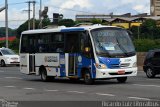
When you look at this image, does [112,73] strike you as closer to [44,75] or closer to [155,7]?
[44,75]

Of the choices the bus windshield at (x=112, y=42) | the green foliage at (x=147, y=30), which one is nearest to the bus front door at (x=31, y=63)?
the bus windshield at (x=112, y=42)

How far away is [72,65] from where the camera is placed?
24172 millimetres

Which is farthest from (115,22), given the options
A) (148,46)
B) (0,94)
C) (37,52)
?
(0,94)

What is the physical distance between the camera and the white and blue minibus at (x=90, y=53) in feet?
74.2

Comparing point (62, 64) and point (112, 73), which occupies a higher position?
point (62, 64)

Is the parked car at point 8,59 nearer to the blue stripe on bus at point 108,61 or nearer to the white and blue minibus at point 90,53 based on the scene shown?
the white and blue minibus at point 90,53

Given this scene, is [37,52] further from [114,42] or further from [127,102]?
[127,102]

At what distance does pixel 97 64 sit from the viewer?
22516 millimetres

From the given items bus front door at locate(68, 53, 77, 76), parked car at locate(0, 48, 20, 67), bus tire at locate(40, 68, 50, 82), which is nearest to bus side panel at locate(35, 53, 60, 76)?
bus tire at locate(40, 68, 50, 82)

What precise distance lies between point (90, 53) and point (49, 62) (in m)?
3.96

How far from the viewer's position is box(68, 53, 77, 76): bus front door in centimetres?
2395

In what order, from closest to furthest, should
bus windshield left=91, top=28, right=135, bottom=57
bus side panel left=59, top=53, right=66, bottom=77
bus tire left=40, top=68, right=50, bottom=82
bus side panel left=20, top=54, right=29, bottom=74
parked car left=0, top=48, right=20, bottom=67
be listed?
bus windshield left=91, top=28, right=135, bottom=57 → bus side panel left=59, top=53, right=66, bottom=77 → bus tire left=40, top=68, right=50, bottom=82 → bus side panel left=20, top=54, right=29, bottom=74 → parked car left=0, top=48, right=20, bottom=67

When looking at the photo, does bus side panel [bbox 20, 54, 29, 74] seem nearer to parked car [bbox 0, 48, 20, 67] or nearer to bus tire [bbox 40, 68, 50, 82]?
bus tire [bbox 40, 68, 50, 82]

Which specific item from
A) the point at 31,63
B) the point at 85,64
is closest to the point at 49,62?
the point at 31,63
